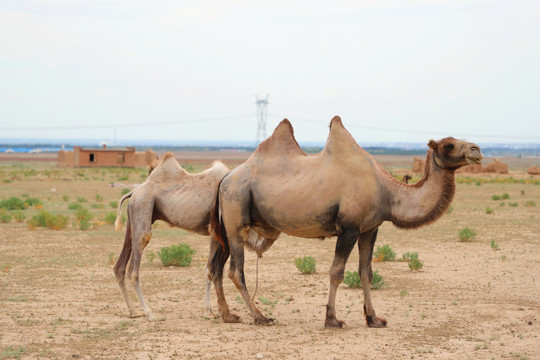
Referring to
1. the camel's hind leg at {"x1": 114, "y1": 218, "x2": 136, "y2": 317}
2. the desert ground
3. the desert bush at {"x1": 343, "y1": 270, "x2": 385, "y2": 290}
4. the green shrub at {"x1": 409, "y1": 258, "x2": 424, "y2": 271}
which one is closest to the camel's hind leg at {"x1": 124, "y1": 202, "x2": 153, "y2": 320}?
the camel's hind leg at {"x1": 114, "y1": 218, "x2": 136, "y2": 317}

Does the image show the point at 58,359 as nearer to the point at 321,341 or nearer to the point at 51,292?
the point at 321,341

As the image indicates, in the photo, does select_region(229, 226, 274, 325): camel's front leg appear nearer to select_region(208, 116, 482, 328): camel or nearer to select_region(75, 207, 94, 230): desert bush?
select_region(208, 116, 482, 328): camel

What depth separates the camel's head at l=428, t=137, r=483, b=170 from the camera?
818 centimetres

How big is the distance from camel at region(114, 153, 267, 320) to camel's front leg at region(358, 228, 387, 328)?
1744mm

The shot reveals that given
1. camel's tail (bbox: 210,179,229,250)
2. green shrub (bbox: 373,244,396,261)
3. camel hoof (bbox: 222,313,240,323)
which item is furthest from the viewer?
green shrub (bbox: 373,244,396,261)

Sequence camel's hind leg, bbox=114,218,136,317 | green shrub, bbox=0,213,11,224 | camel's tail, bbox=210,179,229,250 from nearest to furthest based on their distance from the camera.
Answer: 1. camel's tail, bbox=210,179,229,250
2. camel's hind leg, bbox=114,218,136,317
3. green shrub, bbox=0,213,11,224

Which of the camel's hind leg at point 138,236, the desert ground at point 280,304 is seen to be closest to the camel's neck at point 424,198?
the desert ground at point 280,304

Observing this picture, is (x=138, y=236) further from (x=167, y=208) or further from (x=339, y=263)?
(x=339, y=263)

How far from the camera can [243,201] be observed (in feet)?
30.6

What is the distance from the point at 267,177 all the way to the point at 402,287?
14.0 feet

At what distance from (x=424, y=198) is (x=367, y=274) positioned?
1386 millimetres

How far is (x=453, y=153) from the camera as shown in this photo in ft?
27.5

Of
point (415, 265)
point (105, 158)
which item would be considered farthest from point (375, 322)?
point (105, 158)

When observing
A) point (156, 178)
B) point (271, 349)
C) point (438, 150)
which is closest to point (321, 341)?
point (271, 349)
